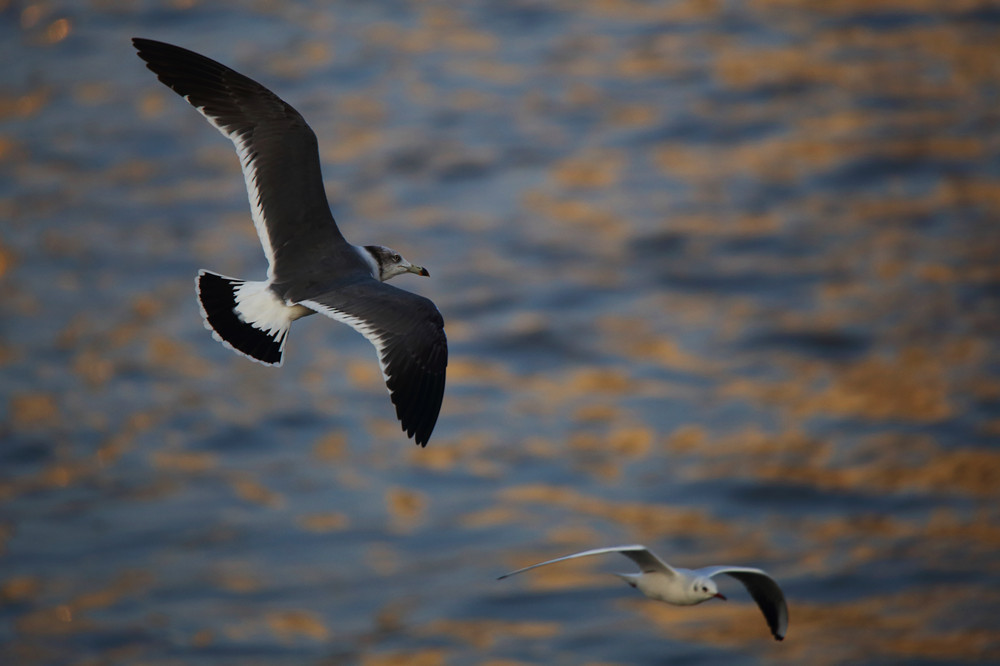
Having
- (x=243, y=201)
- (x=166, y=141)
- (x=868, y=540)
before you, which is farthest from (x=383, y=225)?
(x=868, y=540)

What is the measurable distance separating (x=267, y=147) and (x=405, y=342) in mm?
1547

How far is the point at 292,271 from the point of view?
832cm

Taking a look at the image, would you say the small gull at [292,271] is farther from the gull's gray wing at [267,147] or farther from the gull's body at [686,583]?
the gull's body at [686,583]

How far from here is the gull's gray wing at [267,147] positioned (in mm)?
8430

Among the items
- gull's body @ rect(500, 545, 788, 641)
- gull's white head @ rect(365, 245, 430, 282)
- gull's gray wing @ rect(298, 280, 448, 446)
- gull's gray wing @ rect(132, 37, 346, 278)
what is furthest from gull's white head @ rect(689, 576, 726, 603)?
gull's gray wing @ rect(132, 37, 346, 278)

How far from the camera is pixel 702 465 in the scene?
21312 millimetres

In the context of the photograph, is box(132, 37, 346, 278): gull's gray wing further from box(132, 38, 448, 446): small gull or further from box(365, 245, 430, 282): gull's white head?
box(365, 245, 430, 282): gull's white head

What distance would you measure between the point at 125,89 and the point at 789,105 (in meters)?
11.0

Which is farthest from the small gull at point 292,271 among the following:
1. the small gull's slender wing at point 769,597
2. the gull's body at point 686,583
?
the small gull's slender wing at point 769,597

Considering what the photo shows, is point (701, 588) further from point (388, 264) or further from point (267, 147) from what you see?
point (267, 147)

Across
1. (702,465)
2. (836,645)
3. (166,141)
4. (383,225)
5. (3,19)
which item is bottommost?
(836,645)

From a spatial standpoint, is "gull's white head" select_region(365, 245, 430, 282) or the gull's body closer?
the gull's body

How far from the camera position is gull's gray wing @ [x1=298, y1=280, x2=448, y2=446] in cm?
767

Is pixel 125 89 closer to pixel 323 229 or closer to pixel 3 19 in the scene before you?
pixel 3 19
